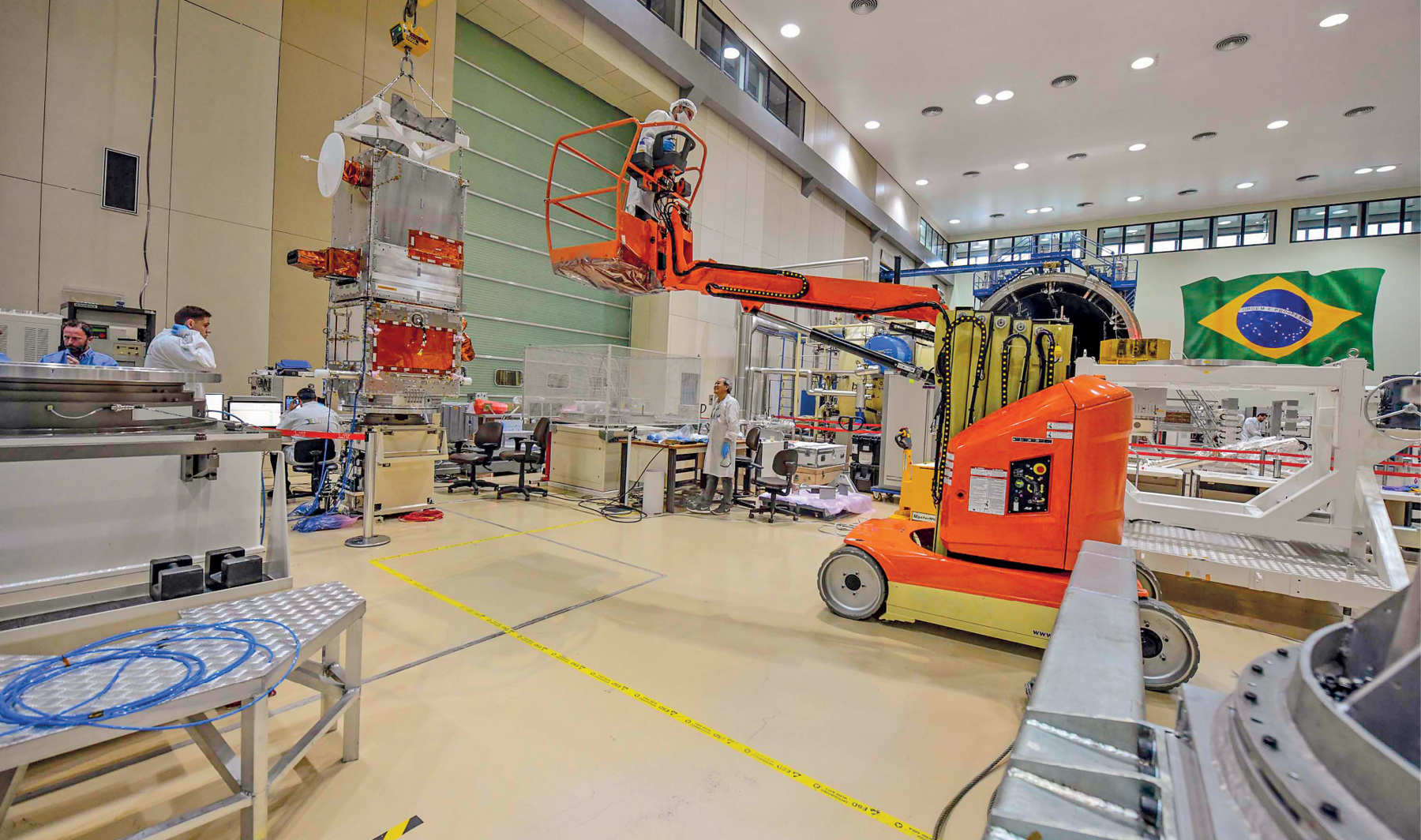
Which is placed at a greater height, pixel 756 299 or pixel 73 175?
pixel 73 175

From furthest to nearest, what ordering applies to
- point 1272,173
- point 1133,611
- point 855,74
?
1. point 1272,173
2. point 855,74
3. point 1133,611

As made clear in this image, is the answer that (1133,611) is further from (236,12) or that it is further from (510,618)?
(236,12)

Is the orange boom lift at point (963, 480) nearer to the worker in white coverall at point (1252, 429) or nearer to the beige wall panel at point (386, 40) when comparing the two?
the beige wall panel at point (386, 40)

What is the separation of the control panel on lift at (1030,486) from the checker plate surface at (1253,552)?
162cm

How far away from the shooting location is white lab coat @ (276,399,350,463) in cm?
582

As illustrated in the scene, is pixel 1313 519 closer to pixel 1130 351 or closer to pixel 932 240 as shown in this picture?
pixel 1130 351

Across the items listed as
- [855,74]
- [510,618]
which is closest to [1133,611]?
[510,618]

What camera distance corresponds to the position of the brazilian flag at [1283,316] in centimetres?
1642

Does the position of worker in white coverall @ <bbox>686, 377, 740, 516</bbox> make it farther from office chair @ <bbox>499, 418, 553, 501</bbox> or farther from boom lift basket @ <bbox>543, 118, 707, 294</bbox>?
boom lift basket @ <bbox>543, 118, 707, 294</bbox>

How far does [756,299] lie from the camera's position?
4066mm

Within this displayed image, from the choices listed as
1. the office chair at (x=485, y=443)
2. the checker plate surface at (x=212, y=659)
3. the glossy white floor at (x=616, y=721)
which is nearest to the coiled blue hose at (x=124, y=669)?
the checker plate surface at (x=212, y=659)

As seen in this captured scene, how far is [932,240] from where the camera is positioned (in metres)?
23.2

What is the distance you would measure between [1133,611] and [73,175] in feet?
30.7

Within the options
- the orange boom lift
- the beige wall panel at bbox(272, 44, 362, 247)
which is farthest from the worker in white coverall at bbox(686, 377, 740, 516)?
the beige wall panel at bbox(272, 44, 362, 247)
